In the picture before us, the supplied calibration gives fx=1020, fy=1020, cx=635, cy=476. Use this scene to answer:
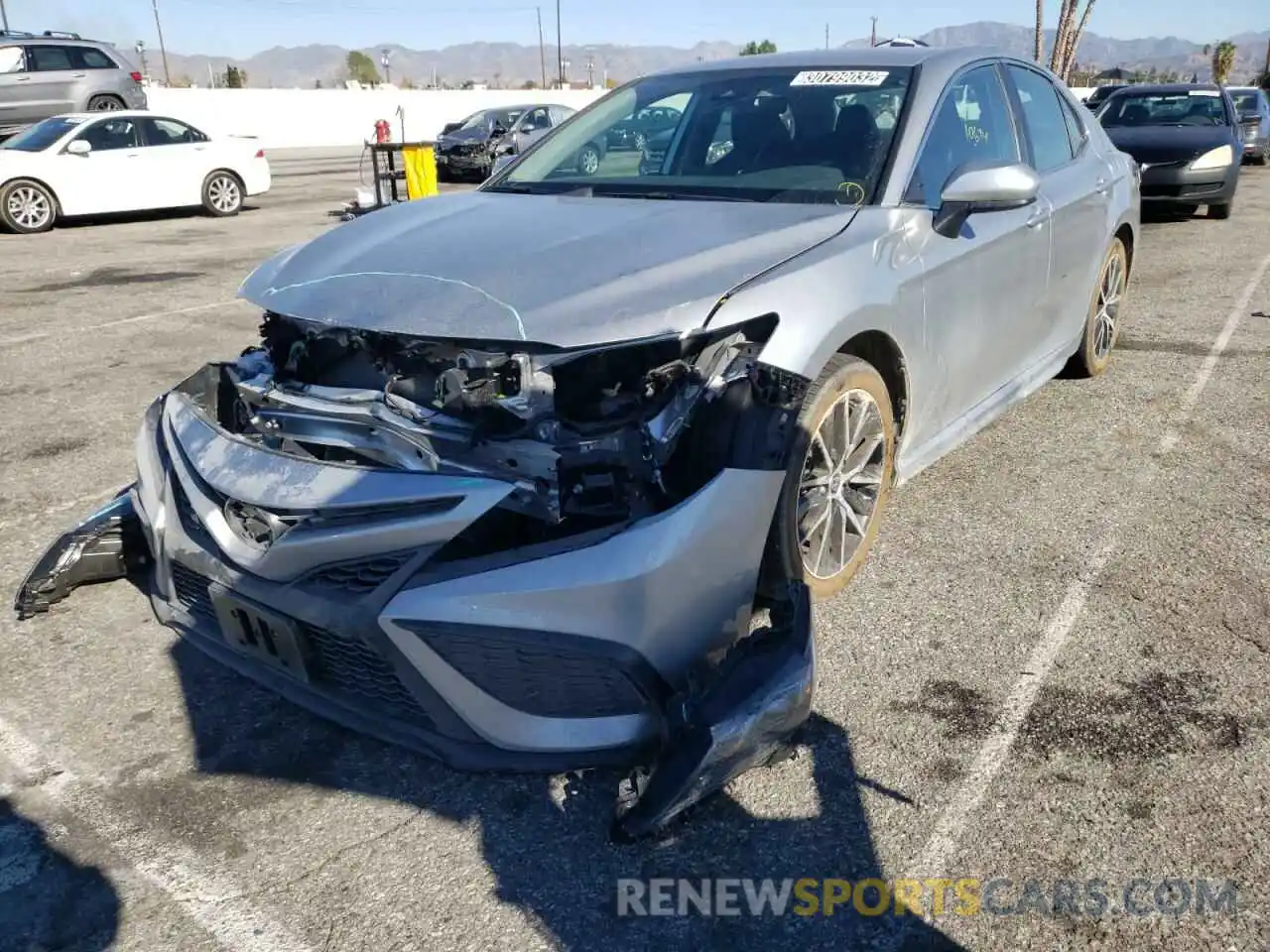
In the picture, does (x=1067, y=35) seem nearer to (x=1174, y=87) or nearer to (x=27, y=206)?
(x=1174, y=87)

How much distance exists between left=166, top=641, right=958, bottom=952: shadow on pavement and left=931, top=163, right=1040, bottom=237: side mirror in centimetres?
180

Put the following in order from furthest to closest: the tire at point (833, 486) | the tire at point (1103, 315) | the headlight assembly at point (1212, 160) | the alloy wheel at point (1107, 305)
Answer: the headlight assembly at point (1212, 160) < the alloy wheel at point (1107, 305) < the tire at point (1103, 315) < the tire at point (833, 486)

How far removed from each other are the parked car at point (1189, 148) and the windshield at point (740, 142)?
9.17 metres

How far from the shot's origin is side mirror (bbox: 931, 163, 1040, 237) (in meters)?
3.36

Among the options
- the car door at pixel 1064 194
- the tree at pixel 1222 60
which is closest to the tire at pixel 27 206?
the car door at pixel 1064 194

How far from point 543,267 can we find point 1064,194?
2.88 meters

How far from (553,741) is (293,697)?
2.35ft

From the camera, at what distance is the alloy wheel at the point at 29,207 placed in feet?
42.8

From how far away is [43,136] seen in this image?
13633 millimetres

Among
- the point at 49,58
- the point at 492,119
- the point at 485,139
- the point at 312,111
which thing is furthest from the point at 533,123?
the point at 312,111

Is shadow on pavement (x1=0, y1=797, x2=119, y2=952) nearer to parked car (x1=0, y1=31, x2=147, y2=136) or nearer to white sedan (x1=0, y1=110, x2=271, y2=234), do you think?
white sedan (x1=0, y1=110, x2=271, y2=234)

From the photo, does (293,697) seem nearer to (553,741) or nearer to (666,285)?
(553,741)

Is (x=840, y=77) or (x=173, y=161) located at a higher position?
(x=840, y=77)

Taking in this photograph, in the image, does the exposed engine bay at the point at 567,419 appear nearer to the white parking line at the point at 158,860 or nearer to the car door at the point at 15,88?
the white parking line at the point at 158,860
